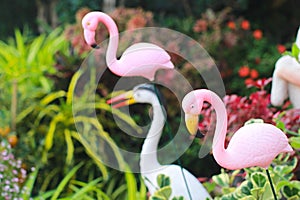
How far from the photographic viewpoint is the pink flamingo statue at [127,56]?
222cm

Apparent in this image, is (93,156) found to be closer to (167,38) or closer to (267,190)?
(167,38)

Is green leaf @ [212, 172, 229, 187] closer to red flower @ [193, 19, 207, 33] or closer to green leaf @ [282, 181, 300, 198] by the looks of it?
green leaf @ [282, 181, 300, 198]

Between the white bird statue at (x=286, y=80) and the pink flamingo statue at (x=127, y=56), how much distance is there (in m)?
0.51

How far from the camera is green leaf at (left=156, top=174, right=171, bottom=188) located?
2475 mm

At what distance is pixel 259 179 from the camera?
2270 millimetres

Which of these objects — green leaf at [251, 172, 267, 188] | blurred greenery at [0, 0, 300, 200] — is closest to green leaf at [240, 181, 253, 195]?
green leaf at [251, 172, 267, 188]

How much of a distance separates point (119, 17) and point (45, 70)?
692mm

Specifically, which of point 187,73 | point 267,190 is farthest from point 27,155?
point 267,190

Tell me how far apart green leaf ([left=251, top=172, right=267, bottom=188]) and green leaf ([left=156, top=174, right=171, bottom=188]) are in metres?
0.36

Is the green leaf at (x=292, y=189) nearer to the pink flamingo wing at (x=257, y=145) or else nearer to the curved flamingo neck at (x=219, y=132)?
the pink flamingo wing at (x=257, y=145)

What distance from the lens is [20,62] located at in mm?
4328

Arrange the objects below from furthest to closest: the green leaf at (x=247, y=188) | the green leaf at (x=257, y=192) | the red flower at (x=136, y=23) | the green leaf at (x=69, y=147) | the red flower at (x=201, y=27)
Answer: the red flower at (x=201, y=27), the red flower at (x=136, y=23), the green leaf at (x=69, y=147), the green leaf at (x=247, y=188), the green leaf at (x=257, y=192)

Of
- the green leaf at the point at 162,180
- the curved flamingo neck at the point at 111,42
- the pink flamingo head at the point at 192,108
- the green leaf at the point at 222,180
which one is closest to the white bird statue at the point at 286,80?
the green leaf at the point at 222,180

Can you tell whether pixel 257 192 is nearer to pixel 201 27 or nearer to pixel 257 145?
pixel 257 145
